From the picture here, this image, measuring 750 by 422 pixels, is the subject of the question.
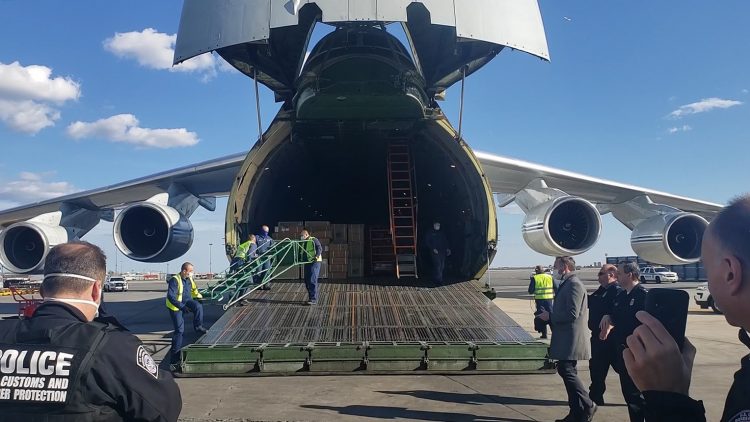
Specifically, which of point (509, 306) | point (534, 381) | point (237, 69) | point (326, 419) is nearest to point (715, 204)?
point (509, 306)

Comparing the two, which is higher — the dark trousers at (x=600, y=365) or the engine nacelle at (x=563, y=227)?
the engine nacelle at (x=563, y=227)

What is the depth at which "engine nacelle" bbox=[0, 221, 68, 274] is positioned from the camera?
35.6ft

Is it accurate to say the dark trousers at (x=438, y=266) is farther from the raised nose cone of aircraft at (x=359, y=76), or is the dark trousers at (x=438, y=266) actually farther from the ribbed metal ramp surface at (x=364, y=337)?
the raised nose cone of aircraft at (x=359, y=76)

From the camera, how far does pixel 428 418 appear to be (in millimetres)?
4664

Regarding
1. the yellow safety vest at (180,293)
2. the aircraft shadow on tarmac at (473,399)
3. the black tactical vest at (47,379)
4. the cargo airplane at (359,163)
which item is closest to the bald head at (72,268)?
the black tactical vest at (47,379)

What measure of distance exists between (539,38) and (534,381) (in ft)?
14.2

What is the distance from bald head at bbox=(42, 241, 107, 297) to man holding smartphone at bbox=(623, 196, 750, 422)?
168 cm

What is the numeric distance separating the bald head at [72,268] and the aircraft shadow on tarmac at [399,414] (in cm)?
328

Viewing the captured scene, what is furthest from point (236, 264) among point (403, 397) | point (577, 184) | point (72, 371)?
point (577, 184)

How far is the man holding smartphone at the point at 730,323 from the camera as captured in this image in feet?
4.25

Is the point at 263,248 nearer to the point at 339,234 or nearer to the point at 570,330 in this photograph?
the point at 339,234

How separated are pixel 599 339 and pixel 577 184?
8.42 meters

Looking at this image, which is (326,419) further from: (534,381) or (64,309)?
(64,309)

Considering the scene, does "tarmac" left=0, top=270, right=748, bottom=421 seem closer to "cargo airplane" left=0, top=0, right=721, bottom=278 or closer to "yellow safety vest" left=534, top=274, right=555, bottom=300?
"cargo airplane" left=0, top=0, right=721, bottom=278
